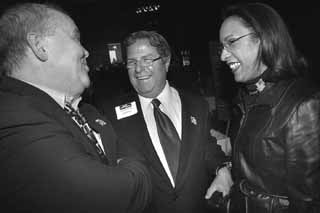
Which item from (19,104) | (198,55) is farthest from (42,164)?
(198,55)

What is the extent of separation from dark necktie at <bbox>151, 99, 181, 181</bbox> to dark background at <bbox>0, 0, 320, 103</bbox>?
1734 mm


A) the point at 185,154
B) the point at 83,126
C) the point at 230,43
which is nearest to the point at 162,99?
the point at 185,154

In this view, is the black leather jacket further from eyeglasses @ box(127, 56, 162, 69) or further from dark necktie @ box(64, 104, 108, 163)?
eyeglasses @ box(127, 56, 162, 69)

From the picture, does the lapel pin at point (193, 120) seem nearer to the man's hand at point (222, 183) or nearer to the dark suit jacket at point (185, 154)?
the dark suit jacket at point (185, 154)

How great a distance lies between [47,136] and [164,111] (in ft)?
4.30

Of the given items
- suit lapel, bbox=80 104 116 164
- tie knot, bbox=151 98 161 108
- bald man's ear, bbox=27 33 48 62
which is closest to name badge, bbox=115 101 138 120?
tie knot, bbox=151 98 161 108

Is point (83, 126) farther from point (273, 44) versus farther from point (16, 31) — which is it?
point (273, 44)

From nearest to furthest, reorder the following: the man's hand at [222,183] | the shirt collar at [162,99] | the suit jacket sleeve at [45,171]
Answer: the suit jacket sleeve at [45,171], the man's hand at [222,183], the shirt collar at [162,99]

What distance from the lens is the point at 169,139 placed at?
76.9 inches

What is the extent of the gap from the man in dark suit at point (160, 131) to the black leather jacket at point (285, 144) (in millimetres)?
520

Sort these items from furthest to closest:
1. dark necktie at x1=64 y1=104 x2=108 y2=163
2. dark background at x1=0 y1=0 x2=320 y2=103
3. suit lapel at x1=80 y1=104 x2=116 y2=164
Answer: dark background at x1=0 y1=0 x2=320 y2=103 < suit lapel at x1=80 y1=104 x2=116 y2=164 < dark necktie at x1=64 y1=104 x2=108 y2=163

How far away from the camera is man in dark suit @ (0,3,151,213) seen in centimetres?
89

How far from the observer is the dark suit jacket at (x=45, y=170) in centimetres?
88

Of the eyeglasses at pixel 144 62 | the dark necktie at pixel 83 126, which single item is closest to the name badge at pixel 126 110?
the eyeglasses at pixel 144 62
